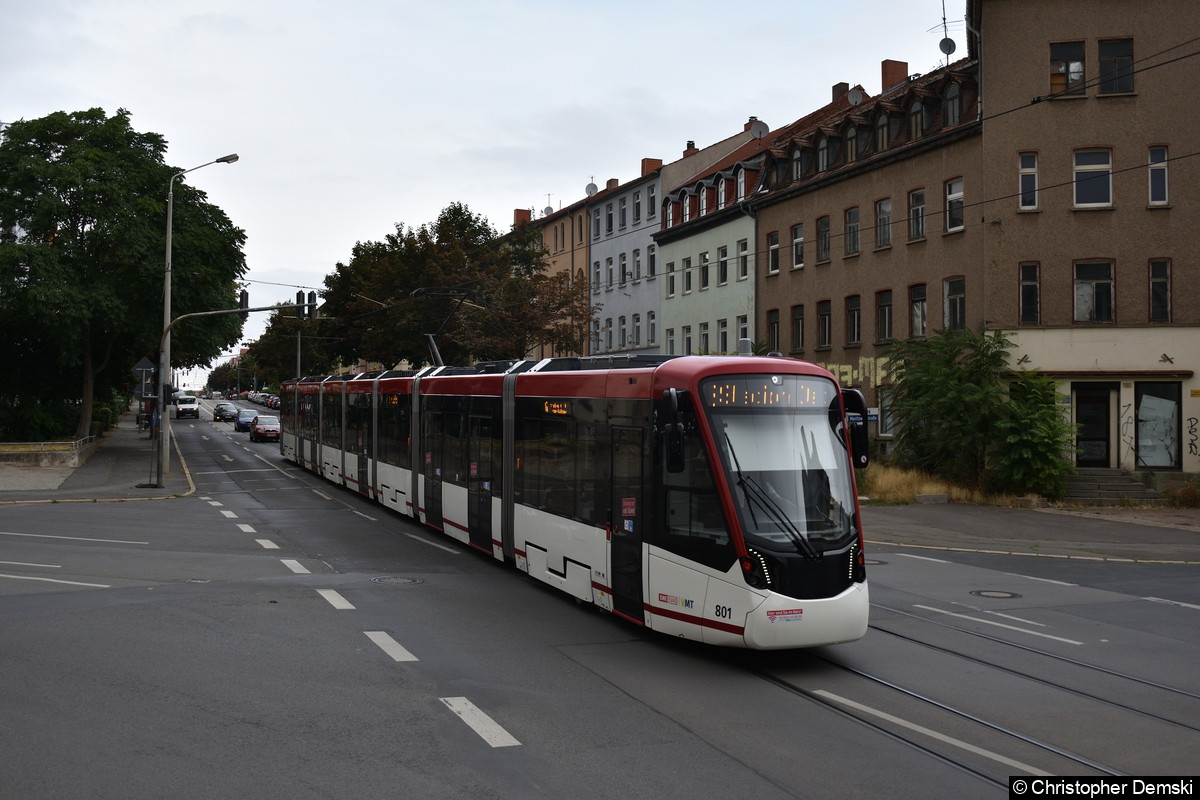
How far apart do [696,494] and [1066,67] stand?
81.5ft

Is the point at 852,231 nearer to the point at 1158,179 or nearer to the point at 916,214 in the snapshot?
the point at 916,214

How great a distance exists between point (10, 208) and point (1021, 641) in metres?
38.2

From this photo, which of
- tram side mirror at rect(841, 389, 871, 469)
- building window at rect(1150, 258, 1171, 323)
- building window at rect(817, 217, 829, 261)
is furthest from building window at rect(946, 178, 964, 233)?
tram side mirror at rect(841, 389, 871, 469)

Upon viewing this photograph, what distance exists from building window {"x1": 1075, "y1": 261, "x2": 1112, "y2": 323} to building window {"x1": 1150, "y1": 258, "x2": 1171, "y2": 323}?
3.34 feet

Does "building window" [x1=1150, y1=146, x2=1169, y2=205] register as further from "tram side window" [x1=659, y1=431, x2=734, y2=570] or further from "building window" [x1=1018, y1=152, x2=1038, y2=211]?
"tram side window" [x1=659, y1=431, x2=734, y2=570]

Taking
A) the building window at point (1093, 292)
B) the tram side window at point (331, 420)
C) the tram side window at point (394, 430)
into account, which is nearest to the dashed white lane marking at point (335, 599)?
the tram side window at point (394, 430)

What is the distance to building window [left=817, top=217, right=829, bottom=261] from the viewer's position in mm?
38781

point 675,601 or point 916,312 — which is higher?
point 916,312

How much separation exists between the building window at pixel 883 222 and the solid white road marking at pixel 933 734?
92.6 ft

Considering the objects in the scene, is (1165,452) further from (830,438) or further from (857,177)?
(830,438)

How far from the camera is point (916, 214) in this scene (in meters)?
33.8

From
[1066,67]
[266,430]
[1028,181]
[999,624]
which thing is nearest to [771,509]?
[999,624]

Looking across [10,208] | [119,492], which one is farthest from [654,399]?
[10,208]

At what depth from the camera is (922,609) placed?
13.2m
